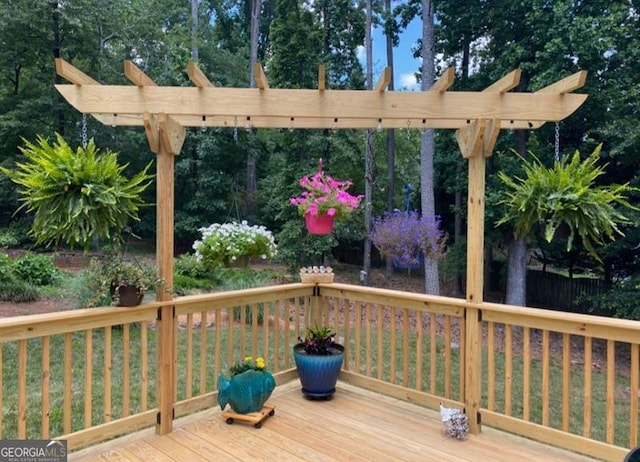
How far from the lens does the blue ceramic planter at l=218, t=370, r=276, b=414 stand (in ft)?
10.4

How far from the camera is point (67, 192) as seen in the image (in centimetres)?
249

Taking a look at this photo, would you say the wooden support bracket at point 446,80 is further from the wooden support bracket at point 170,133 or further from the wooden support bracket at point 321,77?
the wooden support bracket at point 170,133

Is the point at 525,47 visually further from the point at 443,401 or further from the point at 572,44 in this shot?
the point at 443,401

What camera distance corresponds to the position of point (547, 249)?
9422mm

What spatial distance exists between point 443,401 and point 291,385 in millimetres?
1345

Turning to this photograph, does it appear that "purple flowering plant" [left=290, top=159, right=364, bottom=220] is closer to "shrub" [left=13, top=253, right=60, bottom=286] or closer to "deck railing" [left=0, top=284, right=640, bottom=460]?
"deck railing" [left=0, top=284, right=640, bottom=460]

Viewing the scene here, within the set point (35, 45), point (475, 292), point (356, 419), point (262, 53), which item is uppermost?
point (262, 53)

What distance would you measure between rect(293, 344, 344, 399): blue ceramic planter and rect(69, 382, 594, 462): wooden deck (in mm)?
182

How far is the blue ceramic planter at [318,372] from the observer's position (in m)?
3.56

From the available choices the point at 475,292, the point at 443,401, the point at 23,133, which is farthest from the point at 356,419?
the point at 23,133

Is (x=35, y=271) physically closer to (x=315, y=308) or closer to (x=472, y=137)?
(x=315, y=308)

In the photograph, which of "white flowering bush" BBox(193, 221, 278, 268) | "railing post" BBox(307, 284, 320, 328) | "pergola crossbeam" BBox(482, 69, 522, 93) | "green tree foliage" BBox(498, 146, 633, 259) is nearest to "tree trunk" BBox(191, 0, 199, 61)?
"white flowering bush" BBox(193, 221, 278, 268)

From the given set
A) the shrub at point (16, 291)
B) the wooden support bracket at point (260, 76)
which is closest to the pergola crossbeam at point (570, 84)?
the wooden support bracket at point (260, 76)

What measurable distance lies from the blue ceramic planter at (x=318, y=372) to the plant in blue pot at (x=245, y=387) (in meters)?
0.39
